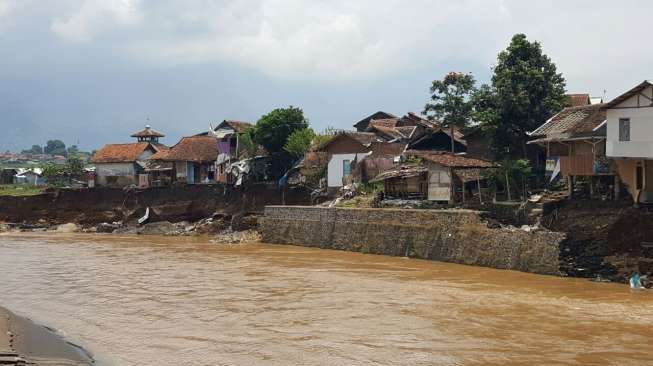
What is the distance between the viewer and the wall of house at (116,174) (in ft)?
178

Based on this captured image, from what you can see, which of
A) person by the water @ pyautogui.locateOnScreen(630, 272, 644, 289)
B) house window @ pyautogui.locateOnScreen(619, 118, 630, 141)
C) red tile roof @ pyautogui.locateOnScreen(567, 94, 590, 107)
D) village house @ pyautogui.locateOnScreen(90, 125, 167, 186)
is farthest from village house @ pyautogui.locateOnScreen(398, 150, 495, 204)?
village house @ pyautogui.locateOnScreen(90, 125, 167, 186)

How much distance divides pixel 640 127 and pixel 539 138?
652 centimetres

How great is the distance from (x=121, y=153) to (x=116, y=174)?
193 centimetres

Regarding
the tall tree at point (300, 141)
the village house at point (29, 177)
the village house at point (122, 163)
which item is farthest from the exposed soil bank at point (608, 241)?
the village house at point (29, 177)

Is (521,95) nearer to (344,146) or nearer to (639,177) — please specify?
(639,177)

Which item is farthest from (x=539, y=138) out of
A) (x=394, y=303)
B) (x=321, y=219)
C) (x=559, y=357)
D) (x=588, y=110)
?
(x=559, y=357)

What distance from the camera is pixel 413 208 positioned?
3141 centimetres

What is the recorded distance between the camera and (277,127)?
4422 cm

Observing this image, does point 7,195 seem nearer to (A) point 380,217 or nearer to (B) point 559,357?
(A) point 380,217

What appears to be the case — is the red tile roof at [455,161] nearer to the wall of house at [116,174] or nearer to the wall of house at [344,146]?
the wall of house at [344,146]

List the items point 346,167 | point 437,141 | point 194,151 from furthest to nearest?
1. point 194,151
2. point 346,167
3. point 437,141

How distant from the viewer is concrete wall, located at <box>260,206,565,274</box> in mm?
24297

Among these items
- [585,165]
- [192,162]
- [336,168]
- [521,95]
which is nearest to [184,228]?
[192,162]

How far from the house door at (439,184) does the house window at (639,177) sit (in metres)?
8.70
